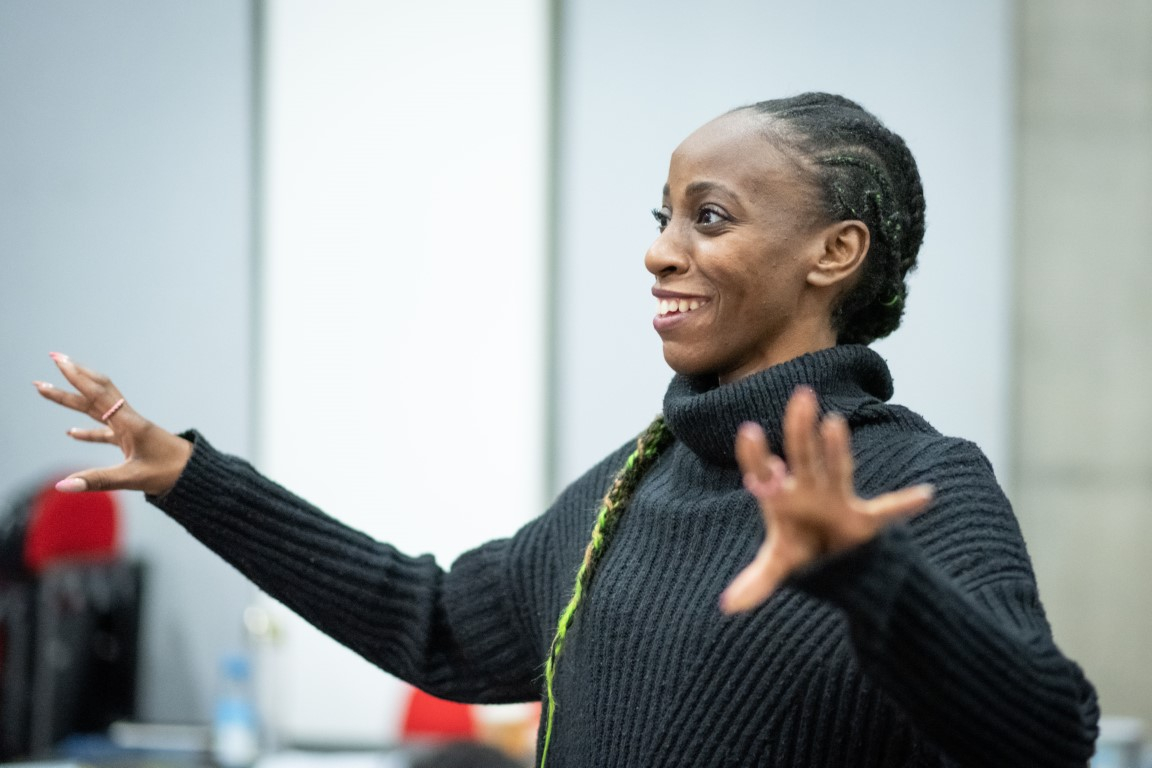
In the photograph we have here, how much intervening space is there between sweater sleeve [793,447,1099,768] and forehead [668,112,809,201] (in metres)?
0.53

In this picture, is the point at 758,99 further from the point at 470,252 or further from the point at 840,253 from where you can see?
the point at 840,253

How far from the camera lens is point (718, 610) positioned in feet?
4.33

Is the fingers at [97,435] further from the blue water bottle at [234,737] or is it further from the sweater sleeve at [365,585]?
the blue water bottle at [234,737]

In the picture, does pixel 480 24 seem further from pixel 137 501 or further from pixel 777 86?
pixel 137 501

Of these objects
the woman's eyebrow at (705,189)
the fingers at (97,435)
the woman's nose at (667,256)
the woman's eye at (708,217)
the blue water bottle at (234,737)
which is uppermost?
the woman's eyebrow at (705,189)

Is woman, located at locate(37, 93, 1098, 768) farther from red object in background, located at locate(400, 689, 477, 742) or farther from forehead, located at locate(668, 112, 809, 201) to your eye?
red object in background, located at locate(400, 689, 477, 742)

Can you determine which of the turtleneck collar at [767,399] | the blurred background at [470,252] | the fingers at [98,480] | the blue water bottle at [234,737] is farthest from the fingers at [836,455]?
the blurred background at [470,252]

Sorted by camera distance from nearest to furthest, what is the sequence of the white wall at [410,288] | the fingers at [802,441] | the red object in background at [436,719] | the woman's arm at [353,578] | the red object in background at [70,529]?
the fingers at [802,441], the woman's arm at [353,578], the red object in background at [436,719], the red object in background at [70,529], the white wall at [410,288]

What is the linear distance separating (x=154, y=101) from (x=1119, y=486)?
3.31 meters

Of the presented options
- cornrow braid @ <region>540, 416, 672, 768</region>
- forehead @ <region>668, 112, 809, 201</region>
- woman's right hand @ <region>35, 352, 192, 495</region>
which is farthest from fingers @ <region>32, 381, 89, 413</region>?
forehead @ <region>668, 112, 809, 201</region>

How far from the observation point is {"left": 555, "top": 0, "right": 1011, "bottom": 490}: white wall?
3.98 metres

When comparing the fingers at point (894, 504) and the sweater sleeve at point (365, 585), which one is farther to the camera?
the sweater sleeve at point (365, 585)

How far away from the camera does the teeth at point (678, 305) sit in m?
1.45

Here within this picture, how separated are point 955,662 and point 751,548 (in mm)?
354
